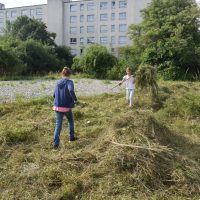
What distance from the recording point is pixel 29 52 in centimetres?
4275

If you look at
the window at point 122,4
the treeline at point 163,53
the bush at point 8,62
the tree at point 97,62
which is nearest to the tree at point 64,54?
the treeline at point 163,53

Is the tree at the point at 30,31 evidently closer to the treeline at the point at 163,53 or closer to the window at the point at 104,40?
the window at the point at 104,40

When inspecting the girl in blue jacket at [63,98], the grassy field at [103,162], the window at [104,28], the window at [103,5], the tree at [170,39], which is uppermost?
the window at [103,5]

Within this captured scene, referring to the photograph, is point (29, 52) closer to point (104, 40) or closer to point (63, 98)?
point (104, 40)

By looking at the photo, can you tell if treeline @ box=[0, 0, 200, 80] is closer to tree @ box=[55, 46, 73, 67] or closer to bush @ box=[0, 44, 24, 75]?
bush @ box=[0, 44, 24, 75]

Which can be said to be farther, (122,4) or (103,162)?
(122,4)

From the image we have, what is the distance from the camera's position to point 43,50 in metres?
44.3

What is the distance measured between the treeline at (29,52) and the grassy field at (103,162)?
24.3m

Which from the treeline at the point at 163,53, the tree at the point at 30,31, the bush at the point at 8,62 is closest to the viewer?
the bush at the point at 8,62

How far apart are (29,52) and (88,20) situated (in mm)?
28792

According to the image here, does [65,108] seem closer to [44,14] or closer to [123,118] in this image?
[123,118]

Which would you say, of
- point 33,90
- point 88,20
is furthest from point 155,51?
point 88,20

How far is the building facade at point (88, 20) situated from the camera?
Result: 66.3 meters

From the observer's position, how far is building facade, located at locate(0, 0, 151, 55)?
66.3 metres
